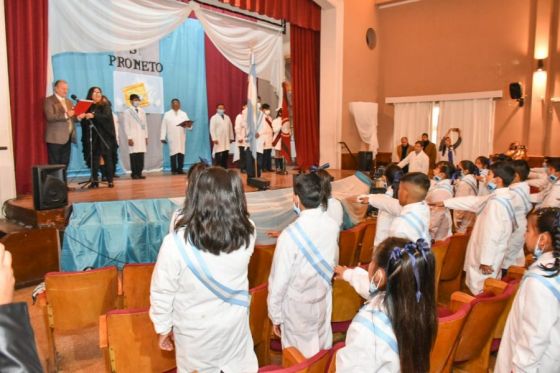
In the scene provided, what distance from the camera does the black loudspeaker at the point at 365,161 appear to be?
899cm

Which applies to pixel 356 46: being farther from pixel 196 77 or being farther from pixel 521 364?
pixel 521 364

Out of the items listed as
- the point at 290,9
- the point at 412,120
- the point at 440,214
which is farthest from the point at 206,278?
the point at 412,120

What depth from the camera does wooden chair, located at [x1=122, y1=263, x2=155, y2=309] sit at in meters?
2.43

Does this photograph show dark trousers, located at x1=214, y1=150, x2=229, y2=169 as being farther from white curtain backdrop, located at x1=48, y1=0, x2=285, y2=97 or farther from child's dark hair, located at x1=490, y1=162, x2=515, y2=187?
child's dark hair, located at x1=490, y1=162, x2=515, y2=187

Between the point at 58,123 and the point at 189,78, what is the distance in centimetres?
406

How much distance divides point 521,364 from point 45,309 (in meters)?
2.32

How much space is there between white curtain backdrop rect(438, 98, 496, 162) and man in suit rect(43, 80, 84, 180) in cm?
777

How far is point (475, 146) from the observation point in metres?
9.34

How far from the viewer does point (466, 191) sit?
17.0ft

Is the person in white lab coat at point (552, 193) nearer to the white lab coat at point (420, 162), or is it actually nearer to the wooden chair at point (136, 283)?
the white lab coat at point (420, 162)

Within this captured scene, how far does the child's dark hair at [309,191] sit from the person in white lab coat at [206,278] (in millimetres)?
572

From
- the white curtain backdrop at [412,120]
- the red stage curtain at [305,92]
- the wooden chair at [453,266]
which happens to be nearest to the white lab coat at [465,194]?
the wooden chair at [453,266]

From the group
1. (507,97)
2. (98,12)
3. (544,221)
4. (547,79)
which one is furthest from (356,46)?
(544,221)

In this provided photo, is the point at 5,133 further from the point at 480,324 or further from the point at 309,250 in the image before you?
the point at 480,324
